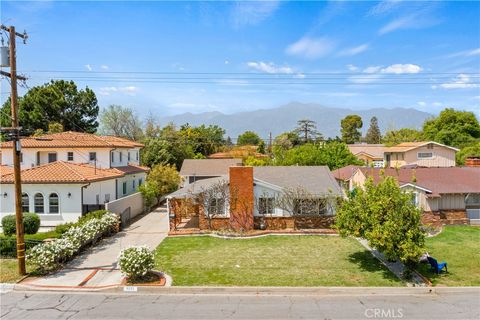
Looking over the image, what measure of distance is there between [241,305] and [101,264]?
787cm

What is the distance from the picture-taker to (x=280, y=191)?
23891mm

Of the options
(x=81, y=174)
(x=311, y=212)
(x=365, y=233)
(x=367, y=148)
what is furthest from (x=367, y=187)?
(x=367, y=148)

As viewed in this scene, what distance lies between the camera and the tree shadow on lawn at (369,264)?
15294 millimetres

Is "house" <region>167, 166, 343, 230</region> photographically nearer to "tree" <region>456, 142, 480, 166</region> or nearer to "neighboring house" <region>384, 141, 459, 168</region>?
"neighboring house" <region>384, 141, 459, 168</region>

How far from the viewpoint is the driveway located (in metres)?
14.3

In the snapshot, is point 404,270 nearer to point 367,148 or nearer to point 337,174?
point 337,174

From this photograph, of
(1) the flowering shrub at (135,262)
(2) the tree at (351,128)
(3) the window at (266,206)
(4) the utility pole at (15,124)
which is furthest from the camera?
(2) the tree at (351,128)

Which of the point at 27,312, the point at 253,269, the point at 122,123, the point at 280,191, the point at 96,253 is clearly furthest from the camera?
the point at 122,123

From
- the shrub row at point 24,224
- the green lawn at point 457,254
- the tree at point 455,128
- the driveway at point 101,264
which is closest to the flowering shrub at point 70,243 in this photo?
the driveway at point 101,264

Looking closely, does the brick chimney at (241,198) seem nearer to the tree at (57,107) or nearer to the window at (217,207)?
the window at (217,207)

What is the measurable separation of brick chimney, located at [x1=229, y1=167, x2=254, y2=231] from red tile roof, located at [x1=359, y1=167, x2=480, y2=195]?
8.28m

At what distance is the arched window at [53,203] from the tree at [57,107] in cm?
3117

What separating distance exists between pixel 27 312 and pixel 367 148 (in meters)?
65.2

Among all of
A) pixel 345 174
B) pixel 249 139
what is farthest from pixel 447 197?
pixel 249 139
